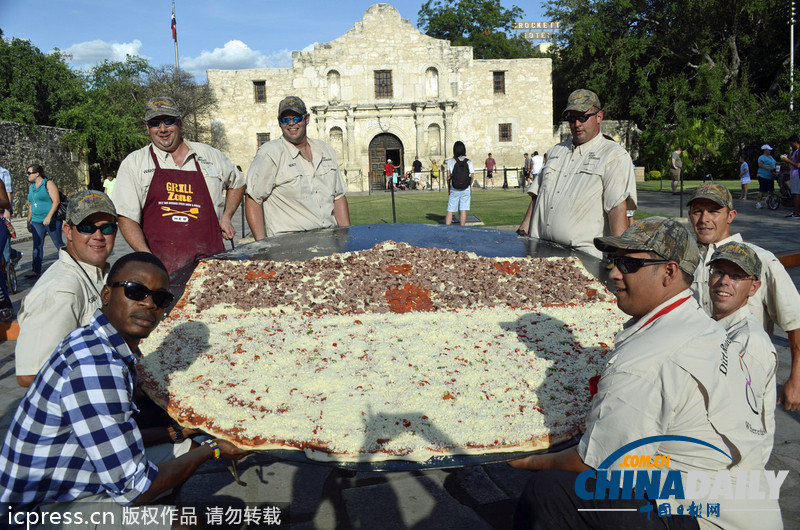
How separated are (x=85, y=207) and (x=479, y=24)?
163 ft

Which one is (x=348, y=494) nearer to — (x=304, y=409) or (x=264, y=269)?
(x=304, y=409)

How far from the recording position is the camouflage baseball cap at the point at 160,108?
3.95m

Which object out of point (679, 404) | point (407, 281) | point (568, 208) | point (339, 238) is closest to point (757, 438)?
point (679, 404)

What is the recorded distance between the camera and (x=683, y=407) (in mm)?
1781

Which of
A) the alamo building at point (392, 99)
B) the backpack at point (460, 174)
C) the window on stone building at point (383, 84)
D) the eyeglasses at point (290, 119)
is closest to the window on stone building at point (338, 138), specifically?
the alamo building at point (392, 99)

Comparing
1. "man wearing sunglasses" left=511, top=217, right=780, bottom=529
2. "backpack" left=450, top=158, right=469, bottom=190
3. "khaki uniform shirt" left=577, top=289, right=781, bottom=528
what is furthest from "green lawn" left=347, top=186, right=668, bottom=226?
"khaki uniform shirt" left=577, top=289, right=781, bottom=528

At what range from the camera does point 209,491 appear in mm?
3184

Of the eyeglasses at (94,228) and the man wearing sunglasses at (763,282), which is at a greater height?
the eyeglasses at (94,228)

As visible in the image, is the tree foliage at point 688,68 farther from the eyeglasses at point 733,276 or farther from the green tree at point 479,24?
the eyeglasses at point 733,276

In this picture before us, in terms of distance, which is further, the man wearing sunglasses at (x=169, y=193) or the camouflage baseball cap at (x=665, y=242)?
the man wearing sunglasses at (x=169, y=193)

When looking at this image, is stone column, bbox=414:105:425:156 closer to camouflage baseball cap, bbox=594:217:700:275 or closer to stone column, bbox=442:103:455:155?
stone column, bbox=442:103:455:155

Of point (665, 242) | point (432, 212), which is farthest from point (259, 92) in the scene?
point (665, 242)

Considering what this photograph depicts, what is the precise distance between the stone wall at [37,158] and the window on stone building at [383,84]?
51.0 ft

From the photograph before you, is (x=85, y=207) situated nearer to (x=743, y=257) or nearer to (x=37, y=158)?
(x=743, y=257)
